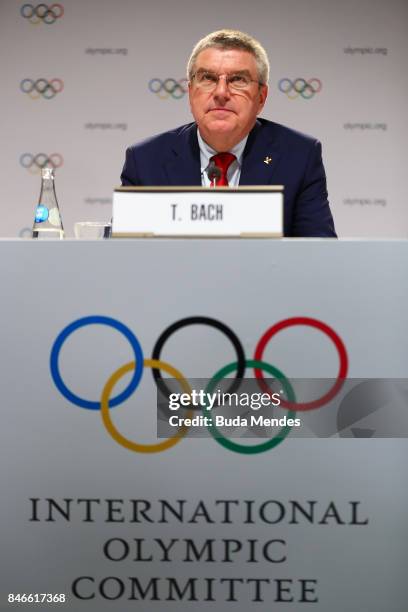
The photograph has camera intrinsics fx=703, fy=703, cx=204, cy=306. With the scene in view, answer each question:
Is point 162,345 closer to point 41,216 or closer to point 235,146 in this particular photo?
point 41,216

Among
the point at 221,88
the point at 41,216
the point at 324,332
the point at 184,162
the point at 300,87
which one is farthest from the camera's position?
the point at 300,87

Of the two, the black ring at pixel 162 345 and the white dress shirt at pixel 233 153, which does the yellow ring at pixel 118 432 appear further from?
the white dress shirt at pixel 233 153

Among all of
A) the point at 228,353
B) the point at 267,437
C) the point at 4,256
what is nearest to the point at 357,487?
the point at 267,437

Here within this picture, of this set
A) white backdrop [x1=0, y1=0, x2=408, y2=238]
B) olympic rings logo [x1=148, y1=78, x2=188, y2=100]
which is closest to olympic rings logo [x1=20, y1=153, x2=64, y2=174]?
white backdrop [x1=0, y1=0, x2=408, y2=238]

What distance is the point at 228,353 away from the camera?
111 centimetres

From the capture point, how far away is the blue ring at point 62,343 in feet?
3.66

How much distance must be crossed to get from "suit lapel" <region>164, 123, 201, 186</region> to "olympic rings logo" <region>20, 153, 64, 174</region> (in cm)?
204

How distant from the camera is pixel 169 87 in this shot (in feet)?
12.7

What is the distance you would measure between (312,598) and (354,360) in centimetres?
38

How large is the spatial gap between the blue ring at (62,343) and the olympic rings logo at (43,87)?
308 centimetres

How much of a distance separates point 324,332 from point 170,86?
306cm

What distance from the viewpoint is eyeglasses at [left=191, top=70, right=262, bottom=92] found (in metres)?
1.86

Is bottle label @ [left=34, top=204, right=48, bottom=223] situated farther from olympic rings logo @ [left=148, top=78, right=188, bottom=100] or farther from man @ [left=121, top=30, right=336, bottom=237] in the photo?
olympic rings logo @ [left=148, top=78, right=188, bottom=100]

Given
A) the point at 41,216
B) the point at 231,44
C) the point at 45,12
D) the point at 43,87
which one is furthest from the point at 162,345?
the point at 45,12
